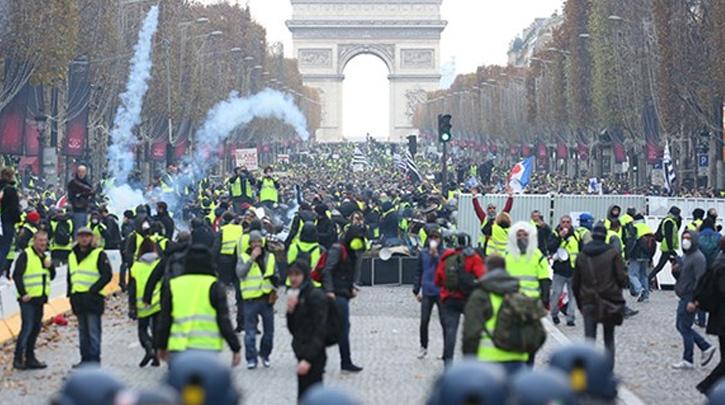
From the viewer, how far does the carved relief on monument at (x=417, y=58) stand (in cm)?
18025

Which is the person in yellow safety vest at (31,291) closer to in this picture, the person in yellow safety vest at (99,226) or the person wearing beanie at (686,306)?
the person wearing beanie at (686,306)

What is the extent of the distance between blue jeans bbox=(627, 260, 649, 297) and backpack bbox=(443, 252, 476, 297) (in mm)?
11727

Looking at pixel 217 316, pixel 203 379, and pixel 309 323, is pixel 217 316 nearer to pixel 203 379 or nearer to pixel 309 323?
pixel 309 323

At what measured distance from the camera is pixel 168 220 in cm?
2709

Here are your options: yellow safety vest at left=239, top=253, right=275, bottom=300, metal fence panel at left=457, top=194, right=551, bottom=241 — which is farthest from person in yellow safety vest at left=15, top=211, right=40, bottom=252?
metal fence panel at left=457, top=194, right=551, bottom=241

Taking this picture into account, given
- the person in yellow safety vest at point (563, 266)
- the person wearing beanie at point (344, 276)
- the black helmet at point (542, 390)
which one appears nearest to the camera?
the black helmet at point (542, 390)

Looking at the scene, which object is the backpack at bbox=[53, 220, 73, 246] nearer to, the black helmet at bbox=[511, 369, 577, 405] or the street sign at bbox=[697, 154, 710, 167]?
the black helmet at bbox=[511, 369, 577, 405]

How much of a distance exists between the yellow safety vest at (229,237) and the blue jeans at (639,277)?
23.5 feet

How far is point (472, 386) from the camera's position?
6.84 meters

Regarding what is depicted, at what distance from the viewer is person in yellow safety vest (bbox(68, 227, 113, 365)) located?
1673cm

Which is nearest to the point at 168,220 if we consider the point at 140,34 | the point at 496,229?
the point at 496,229

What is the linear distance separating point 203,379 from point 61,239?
20.1 metres

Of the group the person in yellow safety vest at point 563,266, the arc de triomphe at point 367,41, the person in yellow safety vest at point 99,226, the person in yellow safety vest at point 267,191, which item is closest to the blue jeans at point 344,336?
the person in yellow safety vest at point 563,266

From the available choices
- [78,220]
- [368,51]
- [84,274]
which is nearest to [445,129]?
[78,220]
